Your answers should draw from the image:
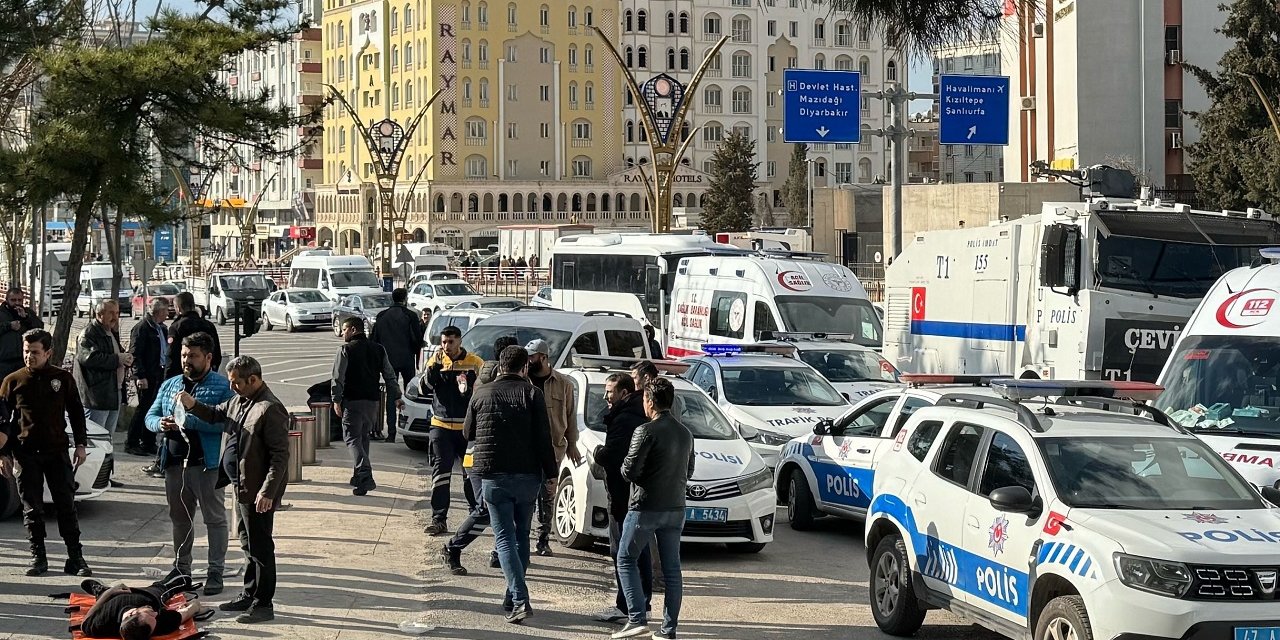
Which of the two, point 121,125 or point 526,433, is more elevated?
point 121,125

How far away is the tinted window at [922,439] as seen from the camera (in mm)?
10000

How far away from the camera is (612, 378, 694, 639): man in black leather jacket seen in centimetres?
959

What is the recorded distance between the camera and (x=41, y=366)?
1140 centimetres

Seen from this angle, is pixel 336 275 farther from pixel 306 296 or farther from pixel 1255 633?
pixel 1255 633

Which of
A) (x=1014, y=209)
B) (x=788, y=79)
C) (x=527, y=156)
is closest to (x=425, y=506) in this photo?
(x=788, y=79)

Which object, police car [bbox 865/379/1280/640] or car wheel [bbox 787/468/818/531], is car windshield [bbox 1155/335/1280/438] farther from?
car wheel [bbox 787/468/818/531]

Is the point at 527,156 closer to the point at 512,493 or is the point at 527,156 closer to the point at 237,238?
the point at 237,238

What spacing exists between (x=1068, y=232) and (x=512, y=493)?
1288 centimetres

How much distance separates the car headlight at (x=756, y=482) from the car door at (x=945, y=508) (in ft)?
10.6

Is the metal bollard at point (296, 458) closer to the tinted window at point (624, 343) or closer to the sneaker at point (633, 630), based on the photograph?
the tinted window at point (624, 343)

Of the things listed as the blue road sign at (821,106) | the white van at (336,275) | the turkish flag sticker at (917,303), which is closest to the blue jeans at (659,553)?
the turkish flag sticker at (917,303)

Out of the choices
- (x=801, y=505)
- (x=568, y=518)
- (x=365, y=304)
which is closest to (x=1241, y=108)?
(x=365, y=304)

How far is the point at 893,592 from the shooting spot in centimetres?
1001

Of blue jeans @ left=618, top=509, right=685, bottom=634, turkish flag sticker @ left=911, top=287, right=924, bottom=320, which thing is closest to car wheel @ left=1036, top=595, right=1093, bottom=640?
blue jeans @ left=618, top=509, right=685, bottom=634
